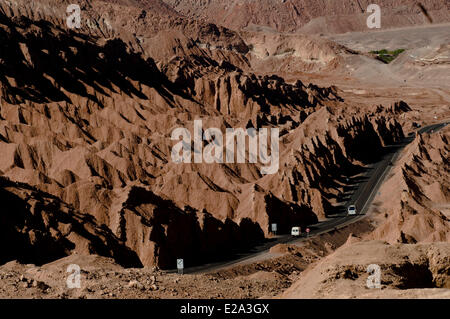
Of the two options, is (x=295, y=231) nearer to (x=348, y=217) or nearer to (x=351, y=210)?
(x=348, y=217)

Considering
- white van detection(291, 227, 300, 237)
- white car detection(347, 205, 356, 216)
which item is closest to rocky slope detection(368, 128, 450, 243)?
white car detection(347, 205, 356, 216)

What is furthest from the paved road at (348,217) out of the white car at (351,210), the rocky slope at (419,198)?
the rocky slope at (419,198)

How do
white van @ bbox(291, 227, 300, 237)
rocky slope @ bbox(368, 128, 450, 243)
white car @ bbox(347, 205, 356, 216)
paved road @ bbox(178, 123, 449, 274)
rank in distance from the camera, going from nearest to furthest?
rocky slope @ bbox(368, 128, 450, 243) → paved road @ bbox(178, 123, 449, 274) → white van @ bbox(291, 227, 300, 237) → white car @ bbox(347, 205, 356, 216)

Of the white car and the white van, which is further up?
the white car

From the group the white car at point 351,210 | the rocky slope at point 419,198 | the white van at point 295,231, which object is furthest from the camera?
the white car at point 351,210

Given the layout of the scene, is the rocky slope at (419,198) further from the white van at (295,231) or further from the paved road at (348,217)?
the white van at (295,231)

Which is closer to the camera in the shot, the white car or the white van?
the white van

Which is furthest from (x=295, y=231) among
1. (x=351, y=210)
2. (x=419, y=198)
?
(x=419, y=198)

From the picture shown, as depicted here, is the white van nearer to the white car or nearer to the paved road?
the paved road

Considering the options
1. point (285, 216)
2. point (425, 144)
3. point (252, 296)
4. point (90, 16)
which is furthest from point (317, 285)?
point (90, 16)

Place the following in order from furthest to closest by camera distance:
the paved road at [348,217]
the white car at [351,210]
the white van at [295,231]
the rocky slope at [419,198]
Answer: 1. the white car at [351,210]
2. the white van at [295,231]
3. the paved road at [348,217]
4. the rocky slope at [419,198]
